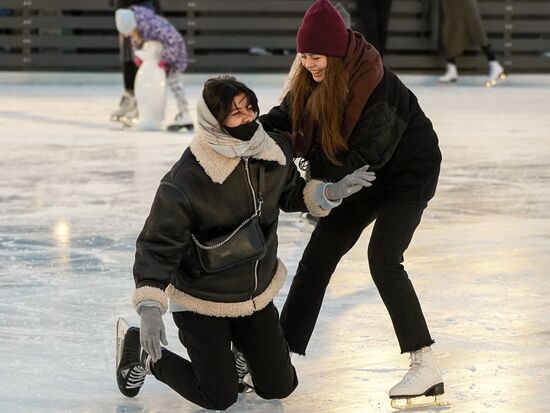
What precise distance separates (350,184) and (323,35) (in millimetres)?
356

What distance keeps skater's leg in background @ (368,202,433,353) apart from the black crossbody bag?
36 cm

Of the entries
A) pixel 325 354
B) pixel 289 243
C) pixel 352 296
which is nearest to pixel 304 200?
pixel 325 354

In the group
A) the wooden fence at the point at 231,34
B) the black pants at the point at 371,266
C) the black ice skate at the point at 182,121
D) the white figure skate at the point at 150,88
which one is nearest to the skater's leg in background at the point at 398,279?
the black pants at the point at 371,266

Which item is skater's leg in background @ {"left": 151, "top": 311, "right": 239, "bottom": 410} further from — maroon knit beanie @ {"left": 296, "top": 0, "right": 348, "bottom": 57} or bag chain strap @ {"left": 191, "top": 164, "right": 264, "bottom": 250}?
maroon knit beanie @ {"left": 296, "top": 0, "right": 348, "bottom": 57}

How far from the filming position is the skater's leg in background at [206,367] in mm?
3150

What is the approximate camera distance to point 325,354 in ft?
12.1

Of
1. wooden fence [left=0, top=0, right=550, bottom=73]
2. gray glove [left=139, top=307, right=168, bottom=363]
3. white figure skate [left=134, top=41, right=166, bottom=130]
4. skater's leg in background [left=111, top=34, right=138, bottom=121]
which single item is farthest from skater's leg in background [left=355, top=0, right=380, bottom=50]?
gray glove [left=139, top=307, right=168, bottom=363]

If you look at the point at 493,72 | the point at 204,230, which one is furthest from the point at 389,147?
the point at 493,72

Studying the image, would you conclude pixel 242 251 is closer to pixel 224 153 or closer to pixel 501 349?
pixel 224 153

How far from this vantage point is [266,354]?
3229mm

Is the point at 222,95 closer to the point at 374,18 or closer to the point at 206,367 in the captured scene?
the point at 206,367

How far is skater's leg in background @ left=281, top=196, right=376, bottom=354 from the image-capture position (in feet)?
Answer: 11.2

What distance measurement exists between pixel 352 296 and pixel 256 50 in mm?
11600

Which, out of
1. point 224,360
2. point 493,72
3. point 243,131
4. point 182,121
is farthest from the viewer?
point 493,72
